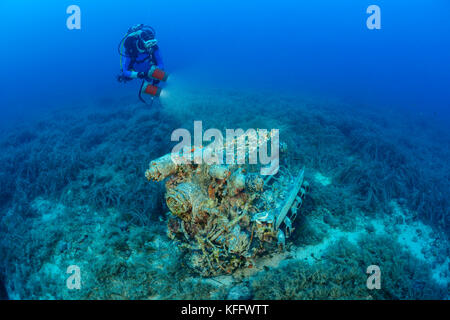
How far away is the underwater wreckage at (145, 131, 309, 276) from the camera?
10.5 feet

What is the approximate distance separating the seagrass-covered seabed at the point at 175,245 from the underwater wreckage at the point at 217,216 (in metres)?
0.24

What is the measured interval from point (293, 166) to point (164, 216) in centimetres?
390

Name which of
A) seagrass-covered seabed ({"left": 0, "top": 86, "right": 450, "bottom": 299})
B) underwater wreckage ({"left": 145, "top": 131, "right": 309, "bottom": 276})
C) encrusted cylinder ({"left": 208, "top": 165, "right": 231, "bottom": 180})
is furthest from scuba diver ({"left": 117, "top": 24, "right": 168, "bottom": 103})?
encrusted cylinder ({"left": 208, "top": 165, "right": 231, "bottom": 180})

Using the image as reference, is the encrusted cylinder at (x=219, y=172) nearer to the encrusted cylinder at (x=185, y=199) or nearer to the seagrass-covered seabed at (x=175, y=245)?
the encrusted cylinder at (x=185, y=199)

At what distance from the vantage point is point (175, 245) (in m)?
3.71

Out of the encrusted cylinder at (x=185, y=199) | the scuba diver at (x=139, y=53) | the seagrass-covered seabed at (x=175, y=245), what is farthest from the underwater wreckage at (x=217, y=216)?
the scuba diver at (x=139, y=53)

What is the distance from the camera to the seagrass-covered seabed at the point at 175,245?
3.07m

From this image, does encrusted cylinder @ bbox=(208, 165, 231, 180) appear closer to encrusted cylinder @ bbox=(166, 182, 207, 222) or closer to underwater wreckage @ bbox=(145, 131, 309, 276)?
underwater wreckage @ bbox=(145, 131, 309, 276)

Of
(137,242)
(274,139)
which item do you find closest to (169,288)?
(137,242)

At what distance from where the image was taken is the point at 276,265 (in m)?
3.43

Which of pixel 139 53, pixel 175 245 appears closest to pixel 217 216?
pixel 175 245

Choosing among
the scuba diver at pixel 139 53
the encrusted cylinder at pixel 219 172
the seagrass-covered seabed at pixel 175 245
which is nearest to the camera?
the seagrass-covered seabed at pixel 175 245

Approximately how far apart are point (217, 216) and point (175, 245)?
1.02m
